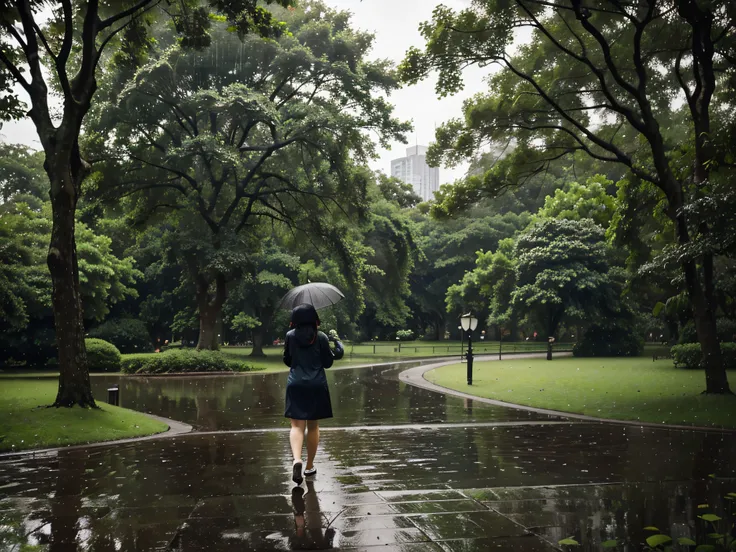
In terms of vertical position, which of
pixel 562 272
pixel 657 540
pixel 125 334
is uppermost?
pixel 562 272

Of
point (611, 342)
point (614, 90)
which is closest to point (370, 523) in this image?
point (614, 90)

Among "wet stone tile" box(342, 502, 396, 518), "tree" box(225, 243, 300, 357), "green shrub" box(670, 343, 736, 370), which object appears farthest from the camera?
"tree" box(225, 243, 300, 357)

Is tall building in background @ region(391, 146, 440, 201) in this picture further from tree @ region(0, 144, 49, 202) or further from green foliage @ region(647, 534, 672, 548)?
green foliage @ region(647, 534, 672, 548)

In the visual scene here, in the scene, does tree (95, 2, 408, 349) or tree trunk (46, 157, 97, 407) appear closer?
tree trunk (46, 157, 97, 407)

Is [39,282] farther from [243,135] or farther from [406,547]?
[406,547]

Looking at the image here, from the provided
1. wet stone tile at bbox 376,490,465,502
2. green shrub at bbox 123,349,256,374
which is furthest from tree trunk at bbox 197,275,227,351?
wet stone tile at bbox 376,490,465,502

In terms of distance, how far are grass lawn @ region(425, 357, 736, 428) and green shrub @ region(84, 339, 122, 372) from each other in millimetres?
15482

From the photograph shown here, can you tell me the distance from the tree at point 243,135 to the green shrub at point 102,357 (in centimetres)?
424

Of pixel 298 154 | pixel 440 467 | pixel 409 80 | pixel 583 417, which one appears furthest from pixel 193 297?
pixel 440 467

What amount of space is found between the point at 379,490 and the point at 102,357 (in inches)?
1067

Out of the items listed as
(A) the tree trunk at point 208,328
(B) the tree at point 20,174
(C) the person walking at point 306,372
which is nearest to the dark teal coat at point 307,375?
(C) the person walking at point 306,372

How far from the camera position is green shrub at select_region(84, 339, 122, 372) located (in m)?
30.2

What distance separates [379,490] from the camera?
6.54 metres

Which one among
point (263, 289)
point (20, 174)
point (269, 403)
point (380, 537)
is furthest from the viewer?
point (20, 174)
